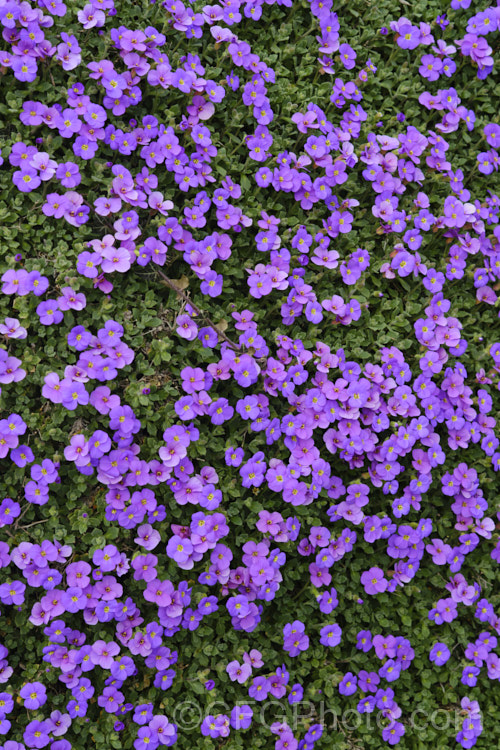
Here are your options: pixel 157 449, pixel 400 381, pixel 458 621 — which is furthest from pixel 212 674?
pixel 400 381

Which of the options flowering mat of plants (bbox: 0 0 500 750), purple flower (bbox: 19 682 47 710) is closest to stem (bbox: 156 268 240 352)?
flowering mat of plants (bbox: 0 0 500 750)

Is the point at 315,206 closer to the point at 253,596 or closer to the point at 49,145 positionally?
the point at 49,145

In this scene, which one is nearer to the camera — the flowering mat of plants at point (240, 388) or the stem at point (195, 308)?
the flowering mat of plants at point (240, 388)

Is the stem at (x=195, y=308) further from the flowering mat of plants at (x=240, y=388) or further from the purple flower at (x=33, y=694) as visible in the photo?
the purple flower at (x=33, y=694)

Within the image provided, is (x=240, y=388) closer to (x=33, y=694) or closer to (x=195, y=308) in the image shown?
(x=195, y=308)

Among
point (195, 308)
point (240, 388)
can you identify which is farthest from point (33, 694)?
point (195, 308)

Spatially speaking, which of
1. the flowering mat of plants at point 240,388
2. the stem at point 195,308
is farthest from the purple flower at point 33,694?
the stem at point 195,308

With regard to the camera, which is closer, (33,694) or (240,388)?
(33,694)

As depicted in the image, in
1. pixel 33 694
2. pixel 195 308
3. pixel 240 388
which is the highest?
pixel 195 308

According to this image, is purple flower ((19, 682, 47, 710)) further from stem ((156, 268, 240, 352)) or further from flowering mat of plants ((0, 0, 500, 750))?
stem ((156, 268, 240, 352))
